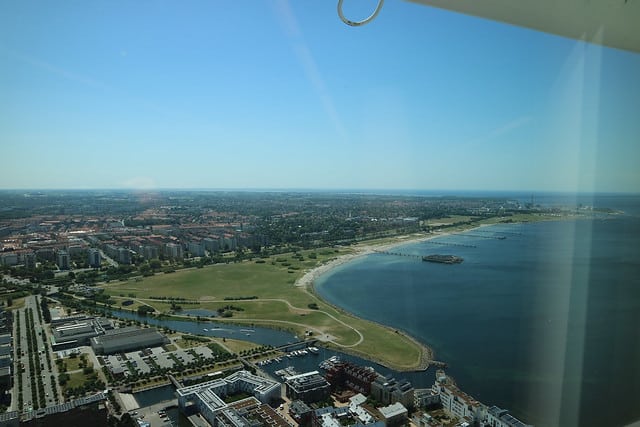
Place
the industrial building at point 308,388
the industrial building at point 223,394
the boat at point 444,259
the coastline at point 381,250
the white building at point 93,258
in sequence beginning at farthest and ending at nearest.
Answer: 1. the boat at point 444,259
2. the white building at point 93,258
3. the coastline at point 381,250
4. the industrial building at point 308,388
5. the industrial building at point 223,394

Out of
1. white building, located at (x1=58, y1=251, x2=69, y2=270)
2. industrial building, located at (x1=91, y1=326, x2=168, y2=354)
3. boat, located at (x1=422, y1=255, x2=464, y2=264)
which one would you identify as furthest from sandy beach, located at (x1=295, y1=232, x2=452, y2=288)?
white building, located at (x1=58, y1=251, x2=69, y2=270)

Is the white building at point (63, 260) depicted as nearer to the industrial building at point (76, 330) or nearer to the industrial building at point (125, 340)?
the industrial building at point (76, 330)

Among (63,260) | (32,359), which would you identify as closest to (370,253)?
(63,260)

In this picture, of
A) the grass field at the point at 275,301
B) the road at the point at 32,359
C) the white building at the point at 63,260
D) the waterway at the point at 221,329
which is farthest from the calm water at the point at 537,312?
the white building at the point at 63,260

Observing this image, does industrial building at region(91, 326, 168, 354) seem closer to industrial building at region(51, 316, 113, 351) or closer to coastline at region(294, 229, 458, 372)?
industrial building at region(51, 316, 113, 351)

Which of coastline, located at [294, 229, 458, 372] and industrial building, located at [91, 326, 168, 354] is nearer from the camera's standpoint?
coastline, located at [294, 229, 458, 372]

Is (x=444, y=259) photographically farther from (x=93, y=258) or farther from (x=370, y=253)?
(x=93, y=258)
